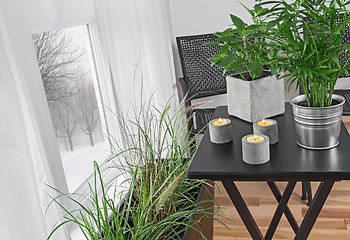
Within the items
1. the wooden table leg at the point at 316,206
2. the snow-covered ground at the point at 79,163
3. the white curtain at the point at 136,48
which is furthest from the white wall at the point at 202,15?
the wooden table leg at the point at 316,206

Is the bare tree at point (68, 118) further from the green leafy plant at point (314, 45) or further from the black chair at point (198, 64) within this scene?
the black chair at point (198, 64)

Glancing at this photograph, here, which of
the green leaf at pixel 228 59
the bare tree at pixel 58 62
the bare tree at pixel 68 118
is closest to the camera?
the green leaf at pixel 228 59

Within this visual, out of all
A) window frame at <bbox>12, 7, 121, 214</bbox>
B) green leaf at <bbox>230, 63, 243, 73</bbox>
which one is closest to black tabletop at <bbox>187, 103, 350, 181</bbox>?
green leaf at <bbox>230, 63, 243, 73</bbox>

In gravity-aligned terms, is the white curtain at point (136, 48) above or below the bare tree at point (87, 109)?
above

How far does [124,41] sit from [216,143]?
32.5 inches

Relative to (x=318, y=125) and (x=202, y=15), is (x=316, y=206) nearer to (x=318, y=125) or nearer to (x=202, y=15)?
(x=318, y=125)

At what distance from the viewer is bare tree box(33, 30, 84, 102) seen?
165 centimetres

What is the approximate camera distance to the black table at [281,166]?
1126 millimetres

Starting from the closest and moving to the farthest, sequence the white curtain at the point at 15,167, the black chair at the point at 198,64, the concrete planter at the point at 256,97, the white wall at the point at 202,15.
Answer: the white curtain at the point at 15,167 → the concrete planter at the point at 256,97 → the black chair at the point at 198,64 → the white wall at the point at 202,15

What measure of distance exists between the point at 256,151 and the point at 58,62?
102cm

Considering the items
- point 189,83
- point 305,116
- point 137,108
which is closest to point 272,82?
point 305,116

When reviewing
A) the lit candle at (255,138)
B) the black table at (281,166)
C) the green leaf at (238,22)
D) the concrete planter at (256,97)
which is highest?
the green leaf at (238,22)

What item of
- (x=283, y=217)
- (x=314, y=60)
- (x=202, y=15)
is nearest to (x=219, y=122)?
(x=314, y=60)

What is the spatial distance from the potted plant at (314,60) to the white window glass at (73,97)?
2.82 ft
